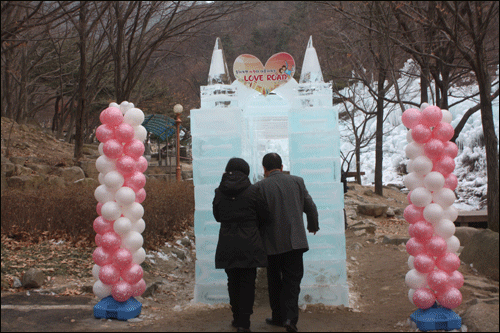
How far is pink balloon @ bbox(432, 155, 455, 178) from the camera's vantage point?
4.59 meters

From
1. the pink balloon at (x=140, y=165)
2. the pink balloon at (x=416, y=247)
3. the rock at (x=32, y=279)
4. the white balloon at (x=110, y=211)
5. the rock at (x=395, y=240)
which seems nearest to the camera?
the pink balloon at (x=416, y=247)

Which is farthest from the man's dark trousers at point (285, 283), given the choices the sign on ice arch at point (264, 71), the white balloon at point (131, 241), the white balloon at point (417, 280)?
the sign on ice arch at point (264, 71)

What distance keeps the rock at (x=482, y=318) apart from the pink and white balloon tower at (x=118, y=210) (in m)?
3.31

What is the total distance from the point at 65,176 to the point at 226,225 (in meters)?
10.1

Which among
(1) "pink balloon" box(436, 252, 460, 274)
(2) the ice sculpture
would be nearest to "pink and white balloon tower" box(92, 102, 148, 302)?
(2) the ice sculpture

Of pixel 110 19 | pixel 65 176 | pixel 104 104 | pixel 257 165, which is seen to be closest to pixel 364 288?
pixel 257 165

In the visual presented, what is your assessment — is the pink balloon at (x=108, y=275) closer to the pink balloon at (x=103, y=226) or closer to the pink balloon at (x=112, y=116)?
the pink balloon at (x=103, y=226)

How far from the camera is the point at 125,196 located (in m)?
4.86

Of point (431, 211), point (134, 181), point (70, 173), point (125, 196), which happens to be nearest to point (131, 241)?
point (125, 196)

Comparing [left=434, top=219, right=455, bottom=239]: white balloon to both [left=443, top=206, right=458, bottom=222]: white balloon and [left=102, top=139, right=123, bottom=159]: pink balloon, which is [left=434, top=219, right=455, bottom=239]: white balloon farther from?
[left=102, top=139, right=123, bottom=159]: pink balloon

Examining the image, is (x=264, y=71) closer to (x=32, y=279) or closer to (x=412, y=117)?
(x=412, y=117)

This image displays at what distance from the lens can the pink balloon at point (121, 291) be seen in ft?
15.6

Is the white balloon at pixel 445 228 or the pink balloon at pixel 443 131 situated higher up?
the pink balloon at pixel 443 131

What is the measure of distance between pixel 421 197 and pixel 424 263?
25.7 inches
